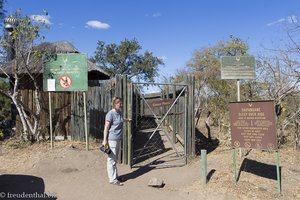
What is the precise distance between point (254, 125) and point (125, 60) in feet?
105

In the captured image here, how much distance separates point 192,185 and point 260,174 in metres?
1.78

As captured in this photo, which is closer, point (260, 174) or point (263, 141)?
point (263, 141)

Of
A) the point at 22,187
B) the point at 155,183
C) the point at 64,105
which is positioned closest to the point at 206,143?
the point at 64,105

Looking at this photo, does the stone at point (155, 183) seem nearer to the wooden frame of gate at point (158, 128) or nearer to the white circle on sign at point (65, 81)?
the wooden frame of gate at point (158, 128)

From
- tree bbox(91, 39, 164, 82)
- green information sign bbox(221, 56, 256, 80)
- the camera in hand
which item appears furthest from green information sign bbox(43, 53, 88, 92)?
tree bbox(91, 39, 164, 82)

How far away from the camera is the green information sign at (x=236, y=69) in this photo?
8.95m

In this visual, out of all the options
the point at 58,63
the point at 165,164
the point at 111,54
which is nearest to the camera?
the point at 165,164

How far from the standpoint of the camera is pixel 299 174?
7859 millimetres

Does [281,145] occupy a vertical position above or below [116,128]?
below

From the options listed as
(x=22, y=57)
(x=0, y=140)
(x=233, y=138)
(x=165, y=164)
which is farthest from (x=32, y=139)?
(x=233, y=138)

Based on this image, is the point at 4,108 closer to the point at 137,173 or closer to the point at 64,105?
the point at 64,105

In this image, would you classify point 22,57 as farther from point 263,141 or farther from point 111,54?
point 111,54

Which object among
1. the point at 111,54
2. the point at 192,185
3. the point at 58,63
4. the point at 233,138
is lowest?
the point at 192,185

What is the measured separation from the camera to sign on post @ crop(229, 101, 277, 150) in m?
6.63
